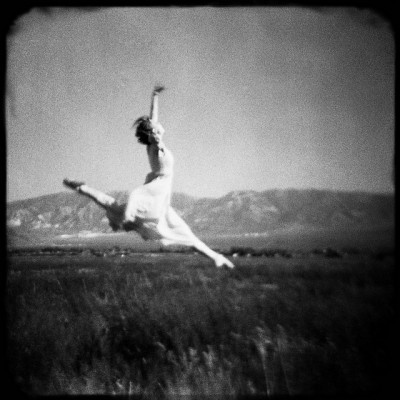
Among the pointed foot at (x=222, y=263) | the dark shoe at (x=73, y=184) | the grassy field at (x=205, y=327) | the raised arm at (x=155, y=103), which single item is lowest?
the grassy field at (x=205, y=327)

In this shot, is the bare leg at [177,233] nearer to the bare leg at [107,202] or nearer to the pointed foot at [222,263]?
the pointed foot at [222,263]

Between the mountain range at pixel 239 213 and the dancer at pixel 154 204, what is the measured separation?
0.22 feet

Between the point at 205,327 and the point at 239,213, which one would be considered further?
the point at 239,213

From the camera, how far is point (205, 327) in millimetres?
2418

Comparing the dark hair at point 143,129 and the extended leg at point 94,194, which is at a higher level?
the dark hair at point 143,129

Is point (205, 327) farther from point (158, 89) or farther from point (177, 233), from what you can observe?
point (158, 89)

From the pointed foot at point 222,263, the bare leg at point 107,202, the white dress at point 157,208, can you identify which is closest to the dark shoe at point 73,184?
the bare leg at point 107,202

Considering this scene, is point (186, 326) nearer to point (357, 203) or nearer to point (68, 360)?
point (68, 360)

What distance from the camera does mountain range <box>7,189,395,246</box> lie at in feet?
8.02

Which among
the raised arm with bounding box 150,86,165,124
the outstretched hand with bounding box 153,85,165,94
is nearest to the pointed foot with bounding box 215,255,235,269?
the raised arm with bounding box 150,86,165,124

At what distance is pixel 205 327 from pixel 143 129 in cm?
130

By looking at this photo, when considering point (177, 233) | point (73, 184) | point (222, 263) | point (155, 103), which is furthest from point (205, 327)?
point (155, 103)

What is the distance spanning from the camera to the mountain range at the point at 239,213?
96.2 inches

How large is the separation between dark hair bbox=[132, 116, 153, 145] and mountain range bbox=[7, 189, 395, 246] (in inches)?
14.4
